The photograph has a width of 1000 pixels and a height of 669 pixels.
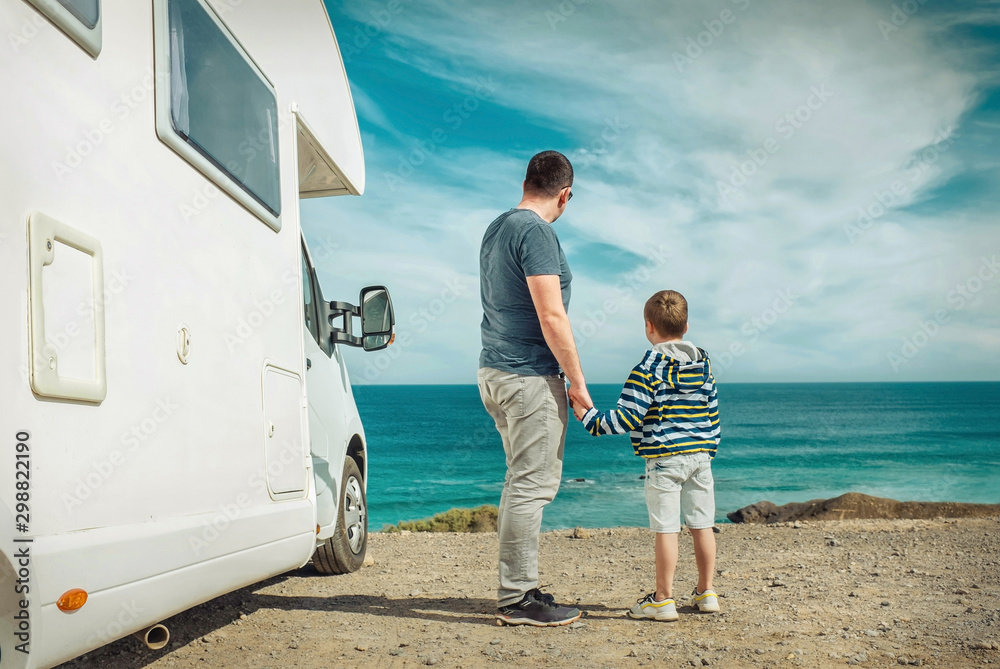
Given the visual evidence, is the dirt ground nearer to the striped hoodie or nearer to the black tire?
the black tire

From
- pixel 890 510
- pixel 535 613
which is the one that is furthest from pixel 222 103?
pixel 890 510

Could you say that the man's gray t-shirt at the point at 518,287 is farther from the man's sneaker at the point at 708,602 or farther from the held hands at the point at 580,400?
the man's sneaker at the point at 708,602

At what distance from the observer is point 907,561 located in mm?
5113

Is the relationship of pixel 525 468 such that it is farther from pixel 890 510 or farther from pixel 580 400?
pixel 890 510

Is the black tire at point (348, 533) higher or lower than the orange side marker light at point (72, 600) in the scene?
lower

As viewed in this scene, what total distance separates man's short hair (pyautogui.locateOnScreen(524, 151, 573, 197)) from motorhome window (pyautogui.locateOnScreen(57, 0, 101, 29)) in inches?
83.3

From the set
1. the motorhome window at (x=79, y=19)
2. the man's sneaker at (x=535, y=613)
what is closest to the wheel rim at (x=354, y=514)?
the man's sneaker at (x=535, y=613)

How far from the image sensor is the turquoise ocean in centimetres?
3170

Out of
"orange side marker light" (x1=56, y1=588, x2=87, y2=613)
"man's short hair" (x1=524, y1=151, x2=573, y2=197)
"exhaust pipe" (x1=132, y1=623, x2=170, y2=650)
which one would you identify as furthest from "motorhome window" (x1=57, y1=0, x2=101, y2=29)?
"man's short hair" (x1=524, y1=151, x2=573, y2=197)

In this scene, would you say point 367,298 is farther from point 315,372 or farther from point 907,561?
point 907,561

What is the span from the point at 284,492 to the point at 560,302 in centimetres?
151

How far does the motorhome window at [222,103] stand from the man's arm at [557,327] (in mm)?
1262

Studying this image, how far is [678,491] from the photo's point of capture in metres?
3.56

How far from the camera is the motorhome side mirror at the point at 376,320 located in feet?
15.4
